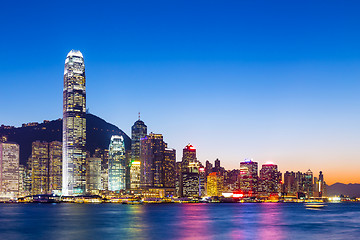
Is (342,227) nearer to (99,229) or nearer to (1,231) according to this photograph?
(99,229)

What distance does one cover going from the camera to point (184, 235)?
9994cm

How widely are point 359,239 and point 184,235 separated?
33.2m

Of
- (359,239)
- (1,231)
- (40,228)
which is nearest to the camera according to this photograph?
(359,239)

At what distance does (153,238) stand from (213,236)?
11.9 m

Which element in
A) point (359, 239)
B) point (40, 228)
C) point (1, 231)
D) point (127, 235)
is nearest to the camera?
point (359, 239)

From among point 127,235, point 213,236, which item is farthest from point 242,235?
point 127,235

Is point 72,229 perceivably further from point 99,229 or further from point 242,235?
point 242,235

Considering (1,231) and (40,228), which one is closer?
(1,231)

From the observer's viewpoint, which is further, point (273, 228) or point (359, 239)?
point (273, 228)

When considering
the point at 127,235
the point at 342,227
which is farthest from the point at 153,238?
the point at 342,227

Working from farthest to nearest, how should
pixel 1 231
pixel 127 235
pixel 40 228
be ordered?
pixel 40 228
pixel 1 231
pixel 127 235

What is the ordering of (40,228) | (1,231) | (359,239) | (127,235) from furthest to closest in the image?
(40,228), (1,231), (127,235), (359,239)

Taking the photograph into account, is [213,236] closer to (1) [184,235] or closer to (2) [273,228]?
(1) [184,235]

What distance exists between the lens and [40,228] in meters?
117
